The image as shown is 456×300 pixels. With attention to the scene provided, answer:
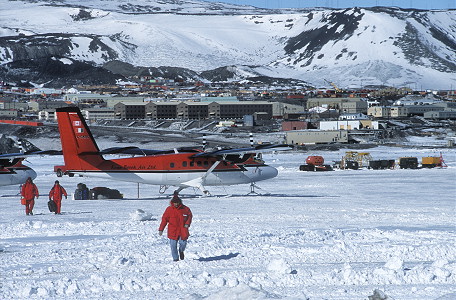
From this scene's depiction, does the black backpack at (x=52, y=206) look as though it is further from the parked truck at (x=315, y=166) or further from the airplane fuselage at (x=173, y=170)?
the parked truck at (x=315, y=166)

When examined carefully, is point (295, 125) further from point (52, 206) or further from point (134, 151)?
point (52, 206)

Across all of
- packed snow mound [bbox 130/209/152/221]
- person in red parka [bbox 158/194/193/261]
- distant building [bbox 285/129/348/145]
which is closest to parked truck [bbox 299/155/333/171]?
packed snow mound [bbox 130/209/152/221]

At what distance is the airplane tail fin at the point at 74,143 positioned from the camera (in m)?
34.8

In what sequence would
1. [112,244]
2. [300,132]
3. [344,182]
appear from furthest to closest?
1. [300,132]
2. [344,182]
3. [112,244]

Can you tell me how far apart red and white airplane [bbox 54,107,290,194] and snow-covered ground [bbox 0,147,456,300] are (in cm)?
150

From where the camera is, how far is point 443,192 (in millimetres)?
39938

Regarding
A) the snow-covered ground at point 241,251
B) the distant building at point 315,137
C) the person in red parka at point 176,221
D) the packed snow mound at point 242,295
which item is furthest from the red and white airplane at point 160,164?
the distant building at point 315,137

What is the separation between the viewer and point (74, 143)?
115 feet

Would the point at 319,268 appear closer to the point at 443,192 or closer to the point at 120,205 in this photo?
the point at 120,205

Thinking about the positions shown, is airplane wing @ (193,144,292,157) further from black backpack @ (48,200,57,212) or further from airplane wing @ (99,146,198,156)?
black backpack @ (48,200,57,212)

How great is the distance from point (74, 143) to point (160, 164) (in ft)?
13.8

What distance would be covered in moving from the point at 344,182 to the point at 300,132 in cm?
6855

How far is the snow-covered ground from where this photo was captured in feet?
47.3

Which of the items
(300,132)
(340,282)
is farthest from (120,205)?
(300,132)
